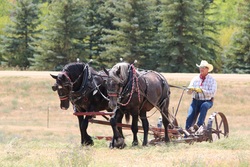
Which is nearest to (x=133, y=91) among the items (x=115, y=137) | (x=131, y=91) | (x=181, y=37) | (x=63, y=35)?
(x=131, y=91)

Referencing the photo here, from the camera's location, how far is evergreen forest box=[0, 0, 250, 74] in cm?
5522

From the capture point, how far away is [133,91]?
43.9ft

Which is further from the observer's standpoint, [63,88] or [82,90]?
[82,90]

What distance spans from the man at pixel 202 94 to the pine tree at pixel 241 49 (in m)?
40.8

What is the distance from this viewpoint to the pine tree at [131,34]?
5488cm

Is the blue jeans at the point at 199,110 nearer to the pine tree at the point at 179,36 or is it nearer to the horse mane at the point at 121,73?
the horse mane at the point at 121,73

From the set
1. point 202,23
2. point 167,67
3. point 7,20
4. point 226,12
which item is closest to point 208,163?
point 167,67

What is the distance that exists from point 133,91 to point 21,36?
4910 centimetres

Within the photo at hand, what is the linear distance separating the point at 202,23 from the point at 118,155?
4923 cm

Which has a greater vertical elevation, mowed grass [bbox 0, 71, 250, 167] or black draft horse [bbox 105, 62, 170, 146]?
black draft horse [bbox 105, 62, 170, 146]

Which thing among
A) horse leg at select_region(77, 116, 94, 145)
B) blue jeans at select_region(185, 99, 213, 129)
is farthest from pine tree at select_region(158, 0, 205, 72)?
horse leg at select_region(77, 116, 94, 145)

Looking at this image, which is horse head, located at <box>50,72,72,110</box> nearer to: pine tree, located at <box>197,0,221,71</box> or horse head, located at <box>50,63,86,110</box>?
horse head, located at <box>50,63,86,110</box>

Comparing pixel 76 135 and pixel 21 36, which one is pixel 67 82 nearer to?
pixel 76 135

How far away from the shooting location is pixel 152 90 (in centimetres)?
1420
